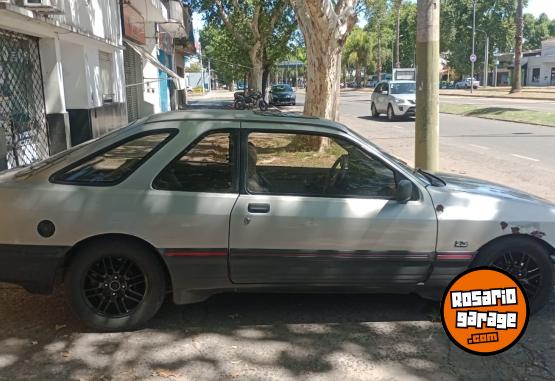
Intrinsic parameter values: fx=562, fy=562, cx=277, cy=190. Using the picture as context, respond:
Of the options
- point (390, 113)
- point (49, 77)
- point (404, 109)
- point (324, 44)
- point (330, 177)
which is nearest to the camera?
point (330, 177)

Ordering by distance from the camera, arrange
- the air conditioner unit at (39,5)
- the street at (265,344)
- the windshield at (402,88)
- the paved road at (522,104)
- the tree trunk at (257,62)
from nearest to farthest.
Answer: the street at (265,344), the air conditioner unit at (39,5), the windshield at (402,88), the paved road at (522,104), the tree trunk at (257,62)

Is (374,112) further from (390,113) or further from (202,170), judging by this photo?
(202,170)

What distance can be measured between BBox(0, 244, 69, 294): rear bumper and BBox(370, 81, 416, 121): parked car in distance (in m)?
19.9

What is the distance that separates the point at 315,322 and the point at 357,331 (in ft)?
1.05

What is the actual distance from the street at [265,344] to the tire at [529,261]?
252 millimetres

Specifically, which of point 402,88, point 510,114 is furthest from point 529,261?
point 402,88

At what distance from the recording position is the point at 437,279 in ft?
13.1

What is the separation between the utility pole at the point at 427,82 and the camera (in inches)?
263

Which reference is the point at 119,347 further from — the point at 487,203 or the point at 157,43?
the point at 157,43

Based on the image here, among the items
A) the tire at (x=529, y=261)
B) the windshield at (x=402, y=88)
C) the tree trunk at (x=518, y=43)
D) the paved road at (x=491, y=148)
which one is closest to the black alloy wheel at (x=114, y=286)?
the tire at (x=529, y=261)

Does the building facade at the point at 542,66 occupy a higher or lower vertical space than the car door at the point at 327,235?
higher

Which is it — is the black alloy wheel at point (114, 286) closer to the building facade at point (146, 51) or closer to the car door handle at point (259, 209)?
the car door handle at point (259, 209)

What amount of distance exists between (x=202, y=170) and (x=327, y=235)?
102cm

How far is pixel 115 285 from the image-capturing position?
3838 millimetres
